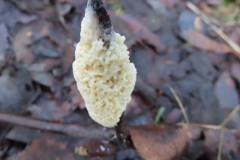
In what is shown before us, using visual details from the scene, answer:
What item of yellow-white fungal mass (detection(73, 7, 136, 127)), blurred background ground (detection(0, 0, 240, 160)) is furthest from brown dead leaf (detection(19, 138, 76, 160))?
yellow-white fungal mass (detection(73, 7, 136, 127))

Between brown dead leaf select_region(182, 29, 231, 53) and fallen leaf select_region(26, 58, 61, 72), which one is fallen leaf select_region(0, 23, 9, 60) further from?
brown dead leaf select_region(182, 29, 231, 53)

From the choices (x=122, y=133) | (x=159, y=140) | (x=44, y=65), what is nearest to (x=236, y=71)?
(x=159, y=140)

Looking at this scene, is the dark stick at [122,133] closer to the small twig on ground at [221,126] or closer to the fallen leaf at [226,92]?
the small twig on ground at [221,126]

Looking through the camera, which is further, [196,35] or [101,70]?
[196,35]

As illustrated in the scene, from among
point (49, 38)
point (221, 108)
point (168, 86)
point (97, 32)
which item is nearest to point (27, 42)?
point (49, 38)

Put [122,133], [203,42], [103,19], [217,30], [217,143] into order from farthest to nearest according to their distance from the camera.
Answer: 1. [217,30]
2. [203,42]
3. [217,143]
4. [122,133]
5. [103,19]

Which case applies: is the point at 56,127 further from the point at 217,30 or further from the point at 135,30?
the point at 217,30
